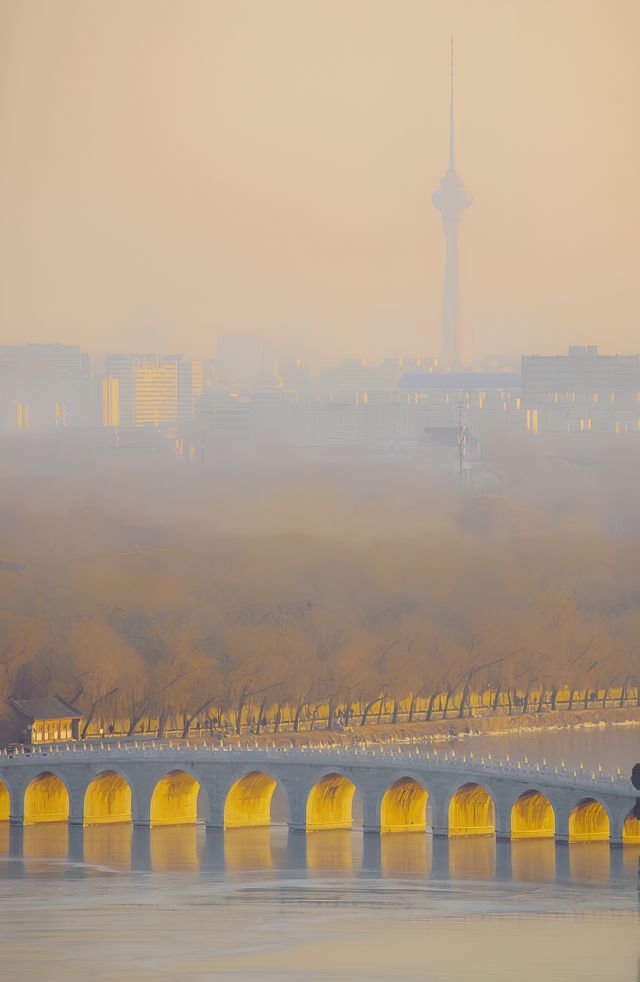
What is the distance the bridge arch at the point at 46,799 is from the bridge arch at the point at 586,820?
84.5ft

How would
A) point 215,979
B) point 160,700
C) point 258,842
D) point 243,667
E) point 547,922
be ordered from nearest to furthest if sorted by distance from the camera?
point 215,979, point 547,922, point 258,842, point 160,700, point 243,667

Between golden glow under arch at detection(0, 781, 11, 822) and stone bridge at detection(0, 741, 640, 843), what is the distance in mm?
43

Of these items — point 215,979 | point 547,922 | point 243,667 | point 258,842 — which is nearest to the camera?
point 215,979

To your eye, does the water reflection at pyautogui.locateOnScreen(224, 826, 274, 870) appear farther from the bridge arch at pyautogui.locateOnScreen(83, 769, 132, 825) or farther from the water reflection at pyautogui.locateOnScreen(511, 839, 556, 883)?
the water reflection at pyautogui.locateOnScreen(511, 839, 556, 883)

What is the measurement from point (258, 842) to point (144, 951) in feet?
82.0

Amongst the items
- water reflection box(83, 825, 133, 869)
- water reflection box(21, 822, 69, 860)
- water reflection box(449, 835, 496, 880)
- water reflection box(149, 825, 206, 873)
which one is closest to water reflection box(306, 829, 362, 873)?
water reflection box(449, 835, 496, 880)

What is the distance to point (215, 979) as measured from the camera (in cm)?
10731

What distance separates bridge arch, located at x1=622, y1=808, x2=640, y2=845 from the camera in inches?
4950

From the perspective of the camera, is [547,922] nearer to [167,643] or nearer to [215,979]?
[215,979]

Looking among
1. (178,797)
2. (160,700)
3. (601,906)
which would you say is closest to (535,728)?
(160,700)

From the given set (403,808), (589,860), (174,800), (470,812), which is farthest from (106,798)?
(589,860)

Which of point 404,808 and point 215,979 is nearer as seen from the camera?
point 215,979

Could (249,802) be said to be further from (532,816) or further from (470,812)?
(532,816)

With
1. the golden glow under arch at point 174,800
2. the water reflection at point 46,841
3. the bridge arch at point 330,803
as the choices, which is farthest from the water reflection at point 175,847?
the bridge arch at point 330,803
